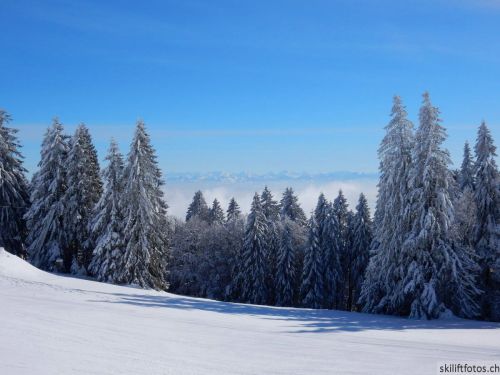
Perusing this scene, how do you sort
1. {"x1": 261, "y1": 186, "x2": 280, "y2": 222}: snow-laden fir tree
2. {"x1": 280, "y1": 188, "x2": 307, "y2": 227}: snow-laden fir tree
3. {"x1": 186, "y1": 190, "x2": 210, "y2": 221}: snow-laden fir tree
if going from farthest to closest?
{"x1": 186, "y1": 190, "x2": 210, "y2": 221}: snow-laden fir tree < {"x1": 280, "y1": 188, "x2": 307, "y2": 227}: snow-laden fir tree < {"x1": 261, "y1": 186, "x2": 280, "y2": 222}: snow-laden fir tree

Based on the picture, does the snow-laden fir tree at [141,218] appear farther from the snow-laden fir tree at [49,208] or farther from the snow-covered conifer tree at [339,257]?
the snow-covered conifer tree at [339,257]

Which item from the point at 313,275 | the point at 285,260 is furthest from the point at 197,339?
the point at 285,260

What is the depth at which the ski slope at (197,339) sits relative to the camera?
1077 cm

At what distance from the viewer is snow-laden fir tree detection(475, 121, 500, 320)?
28.7 m

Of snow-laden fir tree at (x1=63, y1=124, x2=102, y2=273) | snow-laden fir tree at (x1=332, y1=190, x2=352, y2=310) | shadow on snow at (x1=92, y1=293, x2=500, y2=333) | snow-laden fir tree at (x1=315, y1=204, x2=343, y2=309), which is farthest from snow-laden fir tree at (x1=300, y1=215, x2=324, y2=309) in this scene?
snow-laden fir tree at (x1=63, y1=124, x2=102, y2=273)

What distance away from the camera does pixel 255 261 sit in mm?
50406

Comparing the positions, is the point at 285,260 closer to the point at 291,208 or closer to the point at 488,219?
the point at 291,208

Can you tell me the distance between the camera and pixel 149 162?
3600cm

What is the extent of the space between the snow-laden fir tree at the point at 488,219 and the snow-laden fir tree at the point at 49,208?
33221 millimetres

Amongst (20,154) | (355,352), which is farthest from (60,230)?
(355,352)

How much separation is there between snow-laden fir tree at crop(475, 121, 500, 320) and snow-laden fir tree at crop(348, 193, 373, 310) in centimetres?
2025

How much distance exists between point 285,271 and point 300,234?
23.7ft

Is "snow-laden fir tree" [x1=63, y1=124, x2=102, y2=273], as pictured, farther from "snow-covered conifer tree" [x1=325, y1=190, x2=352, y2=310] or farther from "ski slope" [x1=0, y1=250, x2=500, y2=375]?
"snow-covered conifer tree" [x1=325, y1=190, x2=352, y2=310]

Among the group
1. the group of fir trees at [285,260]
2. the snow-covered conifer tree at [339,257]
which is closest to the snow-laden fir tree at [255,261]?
the group of fir trees at [285,260]
